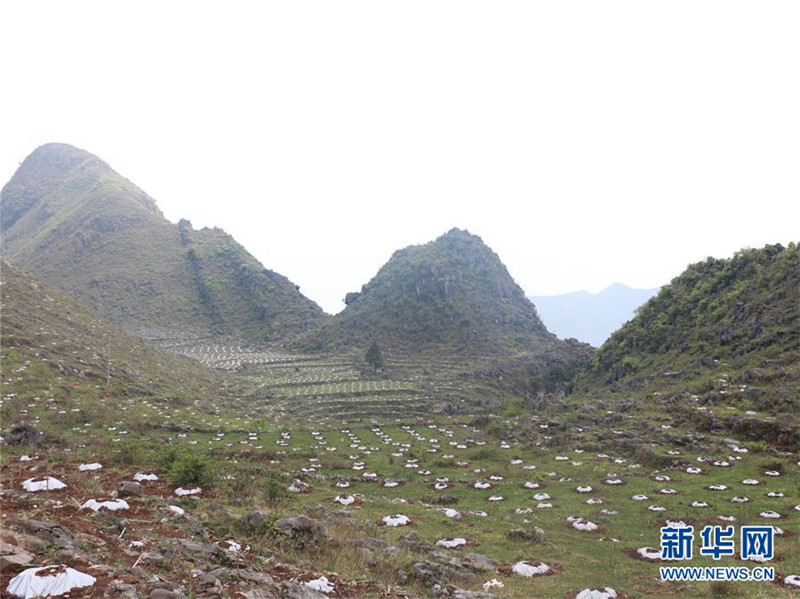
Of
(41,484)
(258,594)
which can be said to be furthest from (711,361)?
(41,484)

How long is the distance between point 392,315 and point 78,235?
120 m

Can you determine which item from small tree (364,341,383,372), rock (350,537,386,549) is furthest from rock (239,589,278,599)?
small tree (364,341,383,372)

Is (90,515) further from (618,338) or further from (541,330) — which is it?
(541,330)

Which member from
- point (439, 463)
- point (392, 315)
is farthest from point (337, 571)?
point (392, 315)

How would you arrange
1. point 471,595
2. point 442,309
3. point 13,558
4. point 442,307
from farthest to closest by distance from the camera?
point 442,307, point 442,309, point 471,595, point 13,558

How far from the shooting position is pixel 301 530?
14.4m

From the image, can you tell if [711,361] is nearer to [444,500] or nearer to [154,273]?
[444,500]

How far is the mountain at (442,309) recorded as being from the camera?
109562 millimetres

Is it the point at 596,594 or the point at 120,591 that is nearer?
the point at 120,591

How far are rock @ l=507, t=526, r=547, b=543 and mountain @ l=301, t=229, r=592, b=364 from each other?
274 ft

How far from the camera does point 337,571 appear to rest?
1226cm

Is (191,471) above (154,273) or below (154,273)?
below

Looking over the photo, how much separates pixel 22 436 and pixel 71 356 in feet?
102

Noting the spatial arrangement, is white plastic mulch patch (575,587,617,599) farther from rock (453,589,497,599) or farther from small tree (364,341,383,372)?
small tree (364,341,383,372)
